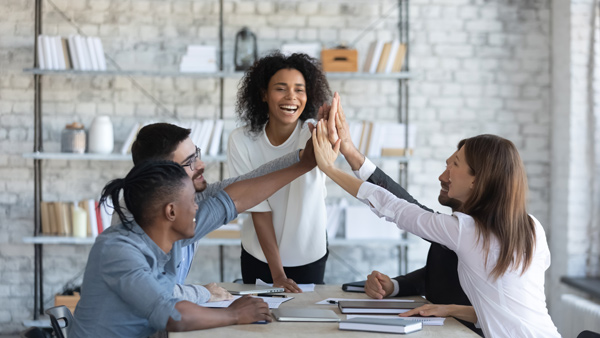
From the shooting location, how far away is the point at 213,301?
7.71ft

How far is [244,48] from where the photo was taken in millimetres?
4984

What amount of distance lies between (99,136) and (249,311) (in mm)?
3054

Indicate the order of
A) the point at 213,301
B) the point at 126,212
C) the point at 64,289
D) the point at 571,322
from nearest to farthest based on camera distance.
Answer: the point at 126,212 < the point at 213,301 < the point at 571,322 < the point at 64,289

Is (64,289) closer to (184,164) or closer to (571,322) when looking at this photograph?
(184,164)

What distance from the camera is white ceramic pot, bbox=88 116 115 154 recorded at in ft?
15.6

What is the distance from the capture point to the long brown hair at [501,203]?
211cm

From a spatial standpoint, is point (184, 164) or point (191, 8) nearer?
point (184, 164)

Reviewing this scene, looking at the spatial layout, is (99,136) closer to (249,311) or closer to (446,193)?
(446,193)

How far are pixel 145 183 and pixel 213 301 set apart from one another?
1.75ft

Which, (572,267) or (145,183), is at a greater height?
(145,183)

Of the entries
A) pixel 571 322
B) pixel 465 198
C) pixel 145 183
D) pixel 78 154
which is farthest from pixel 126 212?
pixel 571 322

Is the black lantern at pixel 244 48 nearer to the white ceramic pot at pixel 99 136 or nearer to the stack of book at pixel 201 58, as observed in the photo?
the stack of book at pixel 201 58

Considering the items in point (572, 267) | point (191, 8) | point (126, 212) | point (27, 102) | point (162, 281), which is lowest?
point (572, 267)

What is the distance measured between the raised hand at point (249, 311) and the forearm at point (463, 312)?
0.61 meters
